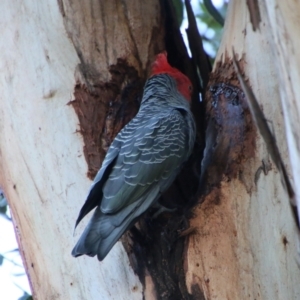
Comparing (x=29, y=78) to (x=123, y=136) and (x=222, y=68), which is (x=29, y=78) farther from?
(x=222, y=68)

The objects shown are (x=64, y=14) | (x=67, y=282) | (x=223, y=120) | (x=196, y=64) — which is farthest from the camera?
(x=196, y=64)

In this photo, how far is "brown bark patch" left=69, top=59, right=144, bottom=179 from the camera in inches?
107

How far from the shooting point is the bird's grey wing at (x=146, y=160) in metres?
2.48

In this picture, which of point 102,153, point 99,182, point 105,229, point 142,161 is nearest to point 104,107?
point 102,153

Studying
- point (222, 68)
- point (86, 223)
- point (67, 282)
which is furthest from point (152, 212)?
point (222, 68)

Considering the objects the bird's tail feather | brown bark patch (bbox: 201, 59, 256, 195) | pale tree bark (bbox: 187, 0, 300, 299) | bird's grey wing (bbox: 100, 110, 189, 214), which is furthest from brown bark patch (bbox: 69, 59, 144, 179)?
pale tree bark (bbox: 187, 0, 300, 299)

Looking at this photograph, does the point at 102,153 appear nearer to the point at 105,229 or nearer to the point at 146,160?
the point at 146,160

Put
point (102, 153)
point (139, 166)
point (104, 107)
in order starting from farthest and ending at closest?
point (104, 107) → point (102, 153) → point (139, 166)

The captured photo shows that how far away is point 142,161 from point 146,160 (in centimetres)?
2

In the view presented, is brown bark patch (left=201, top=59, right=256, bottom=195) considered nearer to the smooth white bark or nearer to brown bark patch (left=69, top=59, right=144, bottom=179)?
brown bark patch (left=69, top=59, right=144, bottom=179)

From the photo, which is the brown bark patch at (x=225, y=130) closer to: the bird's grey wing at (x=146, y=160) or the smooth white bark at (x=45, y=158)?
the bird's grey wing at (x=146, y=160)

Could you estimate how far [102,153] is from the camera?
108 inches

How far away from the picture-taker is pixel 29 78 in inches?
109

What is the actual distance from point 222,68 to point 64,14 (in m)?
0.83
